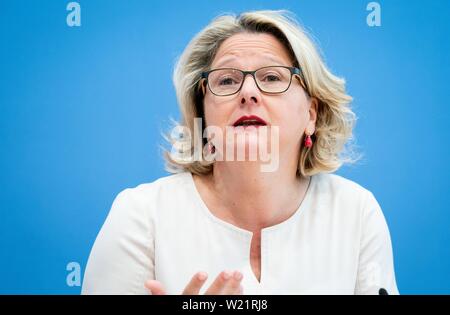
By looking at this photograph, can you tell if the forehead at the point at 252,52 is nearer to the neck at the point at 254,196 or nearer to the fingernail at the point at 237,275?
the neck at the point at 254,196

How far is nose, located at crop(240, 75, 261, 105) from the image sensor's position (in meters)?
1.30

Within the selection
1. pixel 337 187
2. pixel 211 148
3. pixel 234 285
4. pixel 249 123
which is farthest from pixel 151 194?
pixel 337 187

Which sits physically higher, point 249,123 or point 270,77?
point 270,77

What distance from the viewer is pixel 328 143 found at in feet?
5.14

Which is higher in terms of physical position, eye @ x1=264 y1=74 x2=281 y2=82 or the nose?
eye @ x1=264 y1=74 x2=281 y2=82

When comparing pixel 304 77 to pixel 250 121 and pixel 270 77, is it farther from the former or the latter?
pixel 250 121

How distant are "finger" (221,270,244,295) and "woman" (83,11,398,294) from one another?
0.59ft

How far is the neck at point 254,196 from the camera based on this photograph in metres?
1.37

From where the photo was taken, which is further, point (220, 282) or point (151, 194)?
point (151, 194)

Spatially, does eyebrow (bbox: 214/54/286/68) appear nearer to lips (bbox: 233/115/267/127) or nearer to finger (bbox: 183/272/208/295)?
lips (bbox: 233/115/267/127)

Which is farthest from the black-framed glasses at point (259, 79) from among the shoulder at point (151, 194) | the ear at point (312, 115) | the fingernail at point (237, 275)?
the fingernail at point (237, 275)

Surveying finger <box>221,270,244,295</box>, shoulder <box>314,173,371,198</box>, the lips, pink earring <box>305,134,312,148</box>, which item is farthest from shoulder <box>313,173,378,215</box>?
finger <box>221,270,244,295</box>

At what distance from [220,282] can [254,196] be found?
409 millimetres

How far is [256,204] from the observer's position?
140cm
